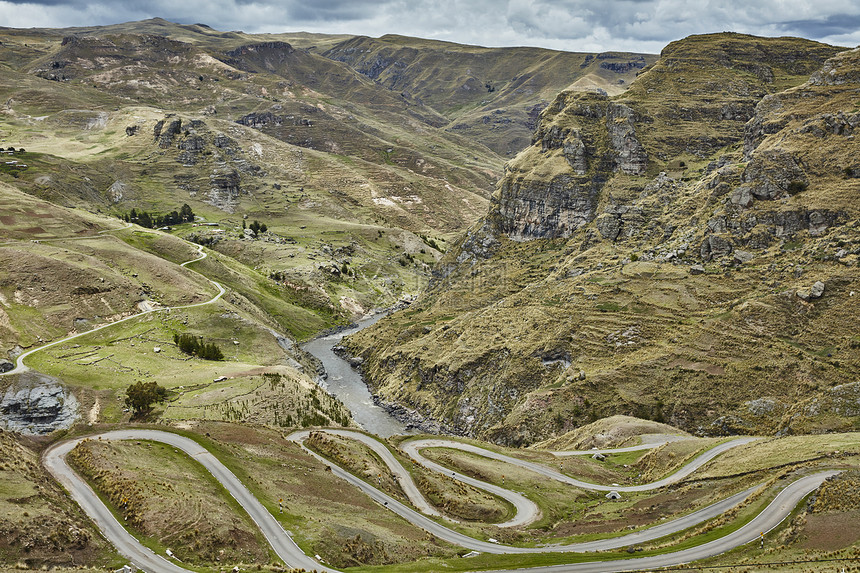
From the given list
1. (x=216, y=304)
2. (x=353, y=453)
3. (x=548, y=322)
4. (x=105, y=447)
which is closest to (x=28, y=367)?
(x=216, y=304)

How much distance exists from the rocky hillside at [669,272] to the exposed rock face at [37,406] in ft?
216

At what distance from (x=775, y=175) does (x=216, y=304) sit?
134m

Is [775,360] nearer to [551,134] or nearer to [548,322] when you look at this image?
[548,322]

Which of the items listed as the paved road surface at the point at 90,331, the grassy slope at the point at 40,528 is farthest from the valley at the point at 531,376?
the paved road surface at the point at 90,331

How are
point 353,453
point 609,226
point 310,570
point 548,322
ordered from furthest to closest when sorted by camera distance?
→ point 609,226, point 548,322, point 353,453, point 310,570

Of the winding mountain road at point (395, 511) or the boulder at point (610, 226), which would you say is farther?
the boulder at point (610, 226)

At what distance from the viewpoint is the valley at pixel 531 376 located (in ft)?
174

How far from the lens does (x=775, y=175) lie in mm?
113562

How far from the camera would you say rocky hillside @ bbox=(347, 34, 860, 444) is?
95375 millimetres

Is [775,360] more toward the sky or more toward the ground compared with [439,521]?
more toward the sky

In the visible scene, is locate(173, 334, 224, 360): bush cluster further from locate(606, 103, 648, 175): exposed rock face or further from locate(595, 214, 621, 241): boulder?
locate(606, 103, 648, 175): exposed rock face

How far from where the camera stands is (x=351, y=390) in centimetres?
14800

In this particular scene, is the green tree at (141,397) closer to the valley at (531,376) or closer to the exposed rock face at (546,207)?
the valley at (531,376)

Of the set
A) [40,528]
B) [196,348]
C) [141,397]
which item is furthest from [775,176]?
[196,348]
